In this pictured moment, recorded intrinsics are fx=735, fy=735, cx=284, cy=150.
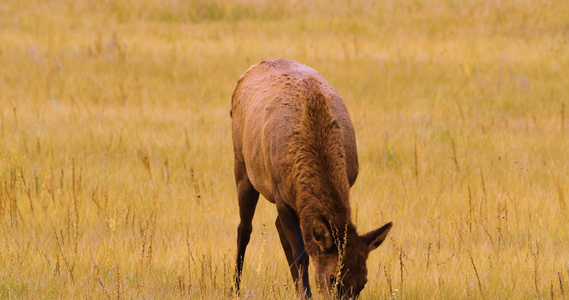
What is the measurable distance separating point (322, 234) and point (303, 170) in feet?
1.71

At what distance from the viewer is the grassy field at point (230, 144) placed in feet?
17.4

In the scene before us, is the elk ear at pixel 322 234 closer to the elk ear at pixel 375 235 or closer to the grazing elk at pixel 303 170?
the grazing elk at pixel 303 170

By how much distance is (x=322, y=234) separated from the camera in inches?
162

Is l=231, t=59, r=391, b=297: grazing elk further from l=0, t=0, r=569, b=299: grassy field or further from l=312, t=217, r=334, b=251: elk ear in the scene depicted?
l=0, t=0, r=569, b=299: grassy field

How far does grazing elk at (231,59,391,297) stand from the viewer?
411 cm

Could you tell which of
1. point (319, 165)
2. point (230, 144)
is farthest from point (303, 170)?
point (230, 144)

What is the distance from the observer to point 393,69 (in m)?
14.5

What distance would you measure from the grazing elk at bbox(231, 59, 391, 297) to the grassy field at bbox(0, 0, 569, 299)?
342 millimetres

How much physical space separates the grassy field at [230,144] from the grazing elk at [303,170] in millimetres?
342

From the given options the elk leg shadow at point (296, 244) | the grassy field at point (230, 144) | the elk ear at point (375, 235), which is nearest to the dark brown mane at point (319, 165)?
the elk ear at point (375, 235)

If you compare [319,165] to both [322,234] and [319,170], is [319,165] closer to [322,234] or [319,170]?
[319,170]

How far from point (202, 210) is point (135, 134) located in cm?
314

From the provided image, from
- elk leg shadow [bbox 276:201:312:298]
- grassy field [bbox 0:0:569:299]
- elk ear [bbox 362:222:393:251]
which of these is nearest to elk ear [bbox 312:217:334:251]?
elk ear [bbox 362:222:393:251]

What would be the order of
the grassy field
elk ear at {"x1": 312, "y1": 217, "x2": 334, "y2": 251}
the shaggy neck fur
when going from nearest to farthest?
elk ear at {"x1": 312, "y1": 217, "x2": 334, "y2": 251} → the shaggy neck fur → the grassy field
